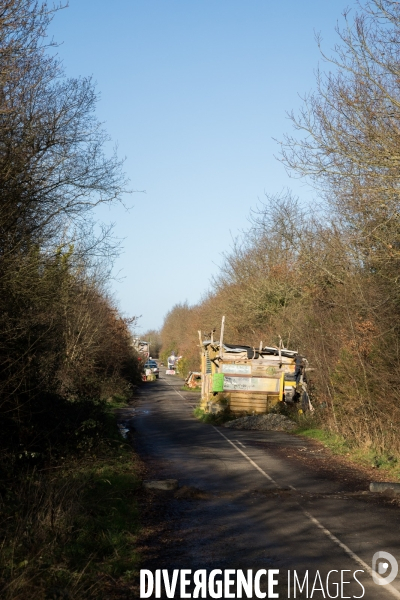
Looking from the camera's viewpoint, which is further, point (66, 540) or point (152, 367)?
point (152, 367)

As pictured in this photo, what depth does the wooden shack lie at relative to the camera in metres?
29.3

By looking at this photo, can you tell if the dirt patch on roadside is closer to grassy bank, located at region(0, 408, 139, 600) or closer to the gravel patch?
the gravel patch

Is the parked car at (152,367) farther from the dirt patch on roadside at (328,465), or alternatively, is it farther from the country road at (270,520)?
the country road at (270,520)

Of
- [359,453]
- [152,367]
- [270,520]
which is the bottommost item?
[270,520]

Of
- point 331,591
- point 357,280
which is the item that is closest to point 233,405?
point 357,280

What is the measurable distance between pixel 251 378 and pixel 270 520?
1913cm

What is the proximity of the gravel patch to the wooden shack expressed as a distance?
1.47m

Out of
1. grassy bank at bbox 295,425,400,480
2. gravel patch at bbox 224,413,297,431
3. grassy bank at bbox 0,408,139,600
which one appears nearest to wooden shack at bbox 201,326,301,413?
gravel patch at bbox 224,413,297,431

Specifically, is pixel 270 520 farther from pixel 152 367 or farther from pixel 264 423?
pixel 152 367

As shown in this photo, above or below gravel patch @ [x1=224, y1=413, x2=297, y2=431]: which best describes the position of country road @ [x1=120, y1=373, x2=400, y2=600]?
below

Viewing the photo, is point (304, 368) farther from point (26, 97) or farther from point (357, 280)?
point (26, 97)

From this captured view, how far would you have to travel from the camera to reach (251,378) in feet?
96.8

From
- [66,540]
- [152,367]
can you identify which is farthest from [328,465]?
[152,367]

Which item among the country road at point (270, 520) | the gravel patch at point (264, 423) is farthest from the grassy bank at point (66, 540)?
the gravel patch at point (264, 423)
